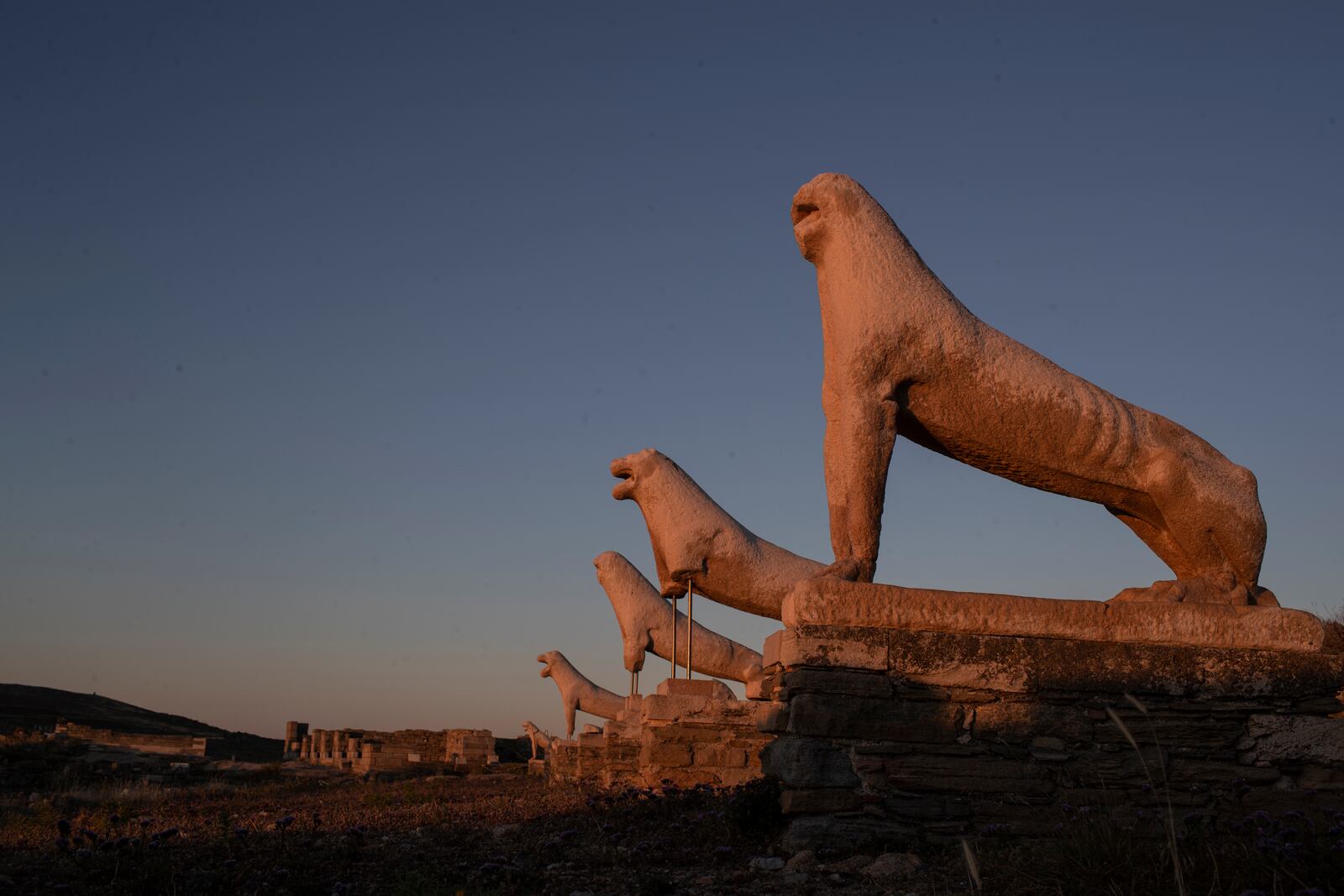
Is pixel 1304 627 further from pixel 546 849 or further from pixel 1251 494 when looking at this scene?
pixel 546 849

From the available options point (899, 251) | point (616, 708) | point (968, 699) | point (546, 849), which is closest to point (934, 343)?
point (899, 251)

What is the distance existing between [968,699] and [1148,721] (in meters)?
0.81

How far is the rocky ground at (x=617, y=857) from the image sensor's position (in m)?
3.21

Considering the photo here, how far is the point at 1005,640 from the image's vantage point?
4695 mm

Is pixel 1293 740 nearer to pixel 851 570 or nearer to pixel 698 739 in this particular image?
pixel 851 570

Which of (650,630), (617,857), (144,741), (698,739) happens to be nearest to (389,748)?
(144,741)

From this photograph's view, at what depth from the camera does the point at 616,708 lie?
55.1 feet

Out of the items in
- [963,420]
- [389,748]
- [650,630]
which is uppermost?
[963,420]

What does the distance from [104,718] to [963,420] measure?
28.1 m

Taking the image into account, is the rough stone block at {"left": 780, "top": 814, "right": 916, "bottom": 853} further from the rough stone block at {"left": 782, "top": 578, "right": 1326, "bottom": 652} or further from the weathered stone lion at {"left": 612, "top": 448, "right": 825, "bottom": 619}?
the weathered stone lion at {"left": 612, "top": 448, "right": 825, "bottom": 619}

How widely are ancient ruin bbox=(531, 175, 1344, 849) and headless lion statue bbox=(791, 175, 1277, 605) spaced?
0.01 meters

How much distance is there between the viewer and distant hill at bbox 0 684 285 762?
892 inches

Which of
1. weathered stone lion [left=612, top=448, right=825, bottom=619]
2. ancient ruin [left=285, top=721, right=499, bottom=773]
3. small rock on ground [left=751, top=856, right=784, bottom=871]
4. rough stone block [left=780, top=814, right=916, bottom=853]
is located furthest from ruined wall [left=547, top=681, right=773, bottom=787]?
ancient ruin [left=285, top=721, right=499, bottom=773]

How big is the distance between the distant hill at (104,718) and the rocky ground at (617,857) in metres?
15.0
